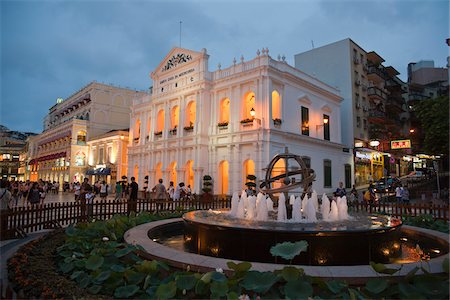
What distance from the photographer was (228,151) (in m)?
26.0

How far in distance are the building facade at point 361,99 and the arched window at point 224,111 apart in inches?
584

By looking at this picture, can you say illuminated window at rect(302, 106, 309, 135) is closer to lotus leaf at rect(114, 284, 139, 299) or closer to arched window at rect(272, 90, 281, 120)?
arched window at rect(272, 90, 281, 120)

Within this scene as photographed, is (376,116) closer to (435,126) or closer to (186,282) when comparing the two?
(435,126)

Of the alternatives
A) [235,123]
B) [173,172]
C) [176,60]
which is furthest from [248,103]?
[173,172]

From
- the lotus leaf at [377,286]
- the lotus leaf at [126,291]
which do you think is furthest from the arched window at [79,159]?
the lotus leaf at [377,286]

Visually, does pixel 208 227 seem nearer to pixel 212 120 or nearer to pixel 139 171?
pixel 212 120

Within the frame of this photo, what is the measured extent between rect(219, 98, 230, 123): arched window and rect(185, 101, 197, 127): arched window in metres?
3.14

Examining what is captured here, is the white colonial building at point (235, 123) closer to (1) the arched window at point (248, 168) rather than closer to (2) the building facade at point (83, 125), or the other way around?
(1) the arched window at point (248, 168)

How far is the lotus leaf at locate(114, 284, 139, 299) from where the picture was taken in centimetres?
395

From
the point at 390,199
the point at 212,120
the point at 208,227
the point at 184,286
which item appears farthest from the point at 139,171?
the point at 184,286

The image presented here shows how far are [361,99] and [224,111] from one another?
1858cm

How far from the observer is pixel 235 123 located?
2602 centimetres

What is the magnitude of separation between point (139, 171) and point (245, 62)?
1695cm

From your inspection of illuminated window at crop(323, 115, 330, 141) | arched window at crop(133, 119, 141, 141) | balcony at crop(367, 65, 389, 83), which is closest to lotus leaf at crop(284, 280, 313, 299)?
illuminated window at crop(323, 115, 330, 141)
